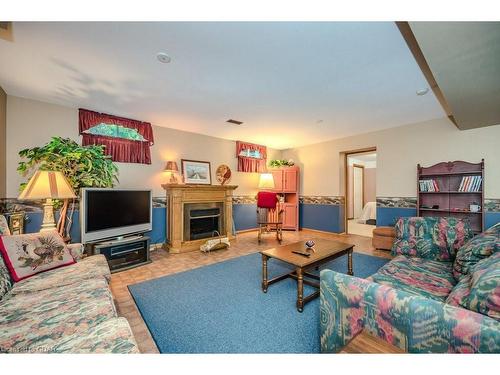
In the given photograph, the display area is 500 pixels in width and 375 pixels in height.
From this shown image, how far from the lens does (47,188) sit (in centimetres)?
208

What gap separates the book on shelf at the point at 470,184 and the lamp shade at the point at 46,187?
5768 millimetres

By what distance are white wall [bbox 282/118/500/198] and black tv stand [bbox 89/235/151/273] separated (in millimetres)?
4428

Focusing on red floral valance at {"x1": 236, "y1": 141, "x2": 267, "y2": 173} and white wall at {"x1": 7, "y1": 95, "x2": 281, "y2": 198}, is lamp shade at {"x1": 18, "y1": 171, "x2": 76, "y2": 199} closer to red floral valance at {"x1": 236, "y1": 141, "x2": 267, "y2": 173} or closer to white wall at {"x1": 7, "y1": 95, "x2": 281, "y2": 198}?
white wall at {"x1": 7, "y1": 95, "x2": 281, "y2": 198}

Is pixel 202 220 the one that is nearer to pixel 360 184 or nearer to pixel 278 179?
pixel 278 179

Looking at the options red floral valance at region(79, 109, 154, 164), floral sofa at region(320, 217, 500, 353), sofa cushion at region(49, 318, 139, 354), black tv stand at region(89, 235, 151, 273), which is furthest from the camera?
red floral valance at region(79, 109, 154, 164)

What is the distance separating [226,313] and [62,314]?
118 cm

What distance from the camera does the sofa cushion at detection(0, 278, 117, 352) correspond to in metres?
1.00

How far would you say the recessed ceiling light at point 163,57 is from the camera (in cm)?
203

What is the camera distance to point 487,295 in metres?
0.85

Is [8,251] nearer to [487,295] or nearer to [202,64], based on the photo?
[202,64]

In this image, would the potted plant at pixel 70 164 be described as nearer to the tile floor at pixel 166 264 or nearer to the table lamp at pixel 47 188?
the table lamp at pixel 47 188

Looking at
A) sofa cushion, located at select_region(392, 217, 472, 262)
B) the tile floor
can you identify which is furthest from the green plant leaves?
sofa cushion, located at select_region(392, 217, 472, 262)

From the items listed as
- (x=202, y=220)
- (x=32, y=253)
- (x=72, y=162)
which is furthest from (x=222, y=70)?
(x=202, y=220)

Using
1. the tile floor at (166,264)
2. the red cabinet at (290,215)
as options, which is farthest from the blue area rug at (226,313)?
the red cabinet at (290,215)
